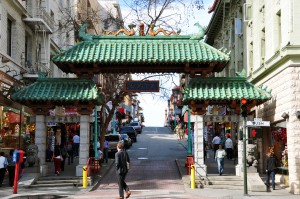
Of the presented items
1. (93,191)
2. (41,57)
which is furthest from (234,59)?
(93,191)

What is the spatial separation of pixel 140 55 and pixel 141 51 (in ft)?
1.16

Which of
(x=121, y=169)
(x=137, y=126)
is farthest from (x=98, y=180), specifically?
(x=137, y=126)

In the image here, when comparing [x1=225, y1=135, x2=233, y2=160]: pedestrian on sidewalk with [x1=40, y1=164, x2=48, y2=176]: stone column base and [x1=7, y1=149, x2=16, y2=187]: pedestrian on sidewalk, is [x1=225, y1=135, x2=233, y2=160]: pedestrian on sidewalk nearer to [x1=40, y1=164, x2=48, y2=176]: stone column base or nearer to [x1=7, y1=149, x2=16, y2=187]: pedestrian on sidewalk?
[x1=40, y1=164, x2=48, y2=176]: stone column base

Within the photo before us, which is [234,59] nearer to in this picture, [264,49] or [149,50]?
[264,49]

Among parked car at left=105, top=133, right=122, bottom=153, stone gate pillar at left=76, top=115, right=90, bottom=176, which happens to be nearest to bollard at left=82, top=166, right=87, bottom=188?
stone gate pillar at left=76, top=115, right=90, bottom=176

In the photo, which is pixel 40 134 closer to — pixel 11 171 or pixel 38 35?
pixel 11 171

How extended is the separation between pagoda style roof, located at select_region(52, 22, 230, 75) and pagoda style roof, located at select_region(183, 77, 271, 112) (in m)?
0.82

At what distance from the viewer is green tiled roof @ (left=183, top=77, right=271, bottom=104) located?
20000 millimetres

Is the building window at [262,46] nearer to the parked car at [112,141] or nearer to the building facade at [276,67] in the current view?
the building facade at [276,67]

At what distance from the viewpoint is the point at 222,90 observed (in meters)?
20.5

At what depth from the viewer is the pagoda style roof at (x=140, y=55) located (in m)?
20.3

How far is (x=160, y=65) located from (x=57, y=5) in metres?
18.8

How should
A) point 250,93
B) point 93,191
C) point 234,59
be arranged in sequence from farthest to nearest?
point 234,59
point 250,93
point 93,191

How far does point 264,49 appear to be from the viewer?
84.8ft
